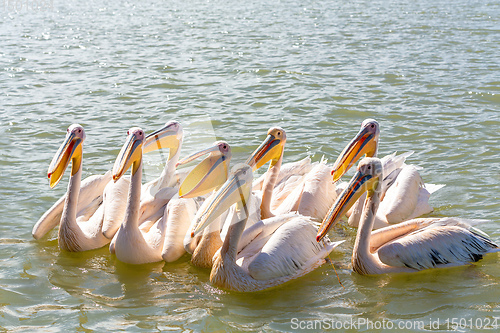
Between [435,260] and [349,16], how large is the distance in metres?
11.8

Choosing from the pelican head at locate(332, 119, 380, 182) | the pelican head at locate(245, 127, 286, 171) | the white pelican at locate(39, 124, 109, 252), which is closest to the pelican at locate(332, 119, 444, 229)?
the pelican head at locate(332, 119, 380, 182)

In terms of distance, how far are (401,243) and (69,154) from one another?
8.53ft

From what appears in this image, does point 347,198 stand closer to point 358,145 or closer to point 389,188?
point 358,145

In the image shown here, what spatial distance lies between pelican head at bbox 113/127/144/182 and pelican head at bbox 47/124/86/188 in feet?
1.44

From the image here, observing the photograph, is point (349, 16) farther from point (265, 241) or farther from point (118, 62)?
point (265, 241)

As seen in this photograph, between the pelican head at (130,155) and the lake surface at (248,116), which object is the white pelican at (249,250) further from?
the pelican head at (130,155)

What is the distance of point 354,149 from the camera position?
509cm

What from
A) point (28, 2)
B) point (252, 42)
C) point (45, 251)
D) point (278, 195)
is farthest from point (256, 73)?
point (28, 2)

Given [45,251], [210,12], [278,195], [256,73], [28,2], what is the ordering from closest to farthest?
[45,251]
[278,195]
[256,73]
[210,12]
[28,2]

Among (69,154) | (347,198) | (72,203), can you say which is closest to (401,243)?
(347,198)

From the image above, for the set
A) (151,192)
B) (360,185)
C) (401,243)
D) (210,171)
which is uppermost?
(210,171)

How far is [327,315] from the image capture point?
3.89 meters

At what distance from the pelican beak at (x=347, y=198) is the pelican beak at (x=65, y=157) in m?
1.99

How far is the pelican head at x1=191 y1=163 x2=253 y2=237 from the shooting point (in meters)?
4.07
